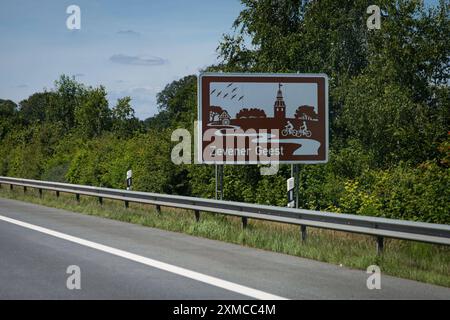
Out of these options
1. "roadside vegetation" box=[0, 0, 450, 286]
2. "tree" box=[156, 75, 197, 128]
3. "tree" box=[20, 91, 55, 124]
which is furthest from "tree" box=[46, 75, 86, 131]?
"tree" box=[20, 91, 55, 124]

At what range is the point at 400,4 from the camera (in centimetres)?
2698

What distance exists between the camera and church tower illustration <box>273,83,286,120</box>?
741 inches

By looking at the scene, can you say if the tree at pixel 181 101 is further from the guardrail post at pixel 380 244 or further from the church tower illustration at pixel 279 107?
the guardrail post at pixel 380 244

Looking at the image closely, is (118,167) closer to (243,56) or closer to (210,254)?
(243,56)

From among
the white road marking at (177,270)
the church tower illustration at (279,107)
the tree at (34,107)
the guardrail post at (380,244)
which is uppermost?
the tree at (34,107)

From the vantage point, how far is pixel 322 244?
11922 mm

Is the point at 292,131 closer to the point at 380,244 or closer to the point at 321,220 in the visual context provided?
the point at 321,220

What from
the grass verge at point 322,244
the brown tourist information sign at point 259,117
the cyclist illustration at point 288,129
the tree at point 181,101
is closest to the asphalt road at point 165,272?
the grass verge at point 322,244


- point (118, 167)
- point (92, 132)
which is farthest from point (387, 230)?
point (92, 132)

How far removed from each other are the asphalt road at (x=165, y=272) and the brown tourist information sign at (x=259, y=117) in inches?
219

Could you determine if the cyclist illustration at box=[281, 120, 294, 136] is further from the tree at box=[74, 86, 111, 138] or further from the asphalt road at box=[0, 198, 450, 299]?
the tree at box=[74, 86, 111, 138]

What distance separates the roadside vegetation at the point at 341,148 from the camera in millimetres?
13664

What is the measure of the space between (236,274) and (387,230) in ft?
8.56
